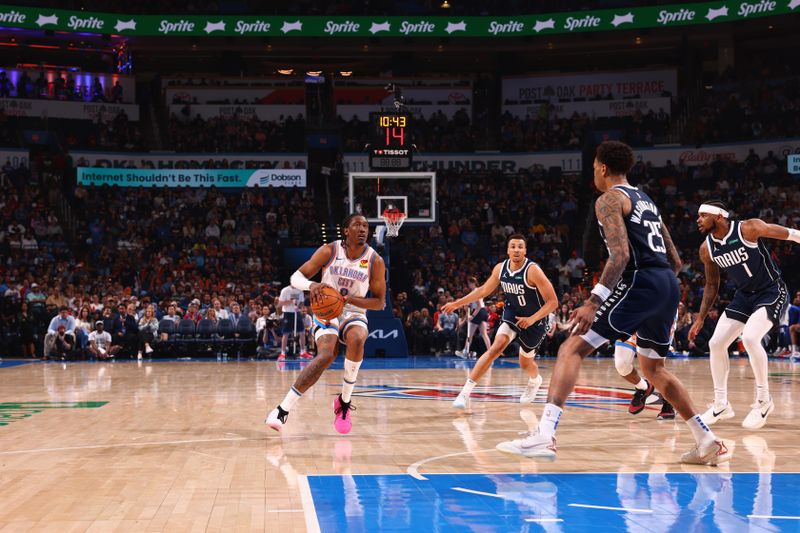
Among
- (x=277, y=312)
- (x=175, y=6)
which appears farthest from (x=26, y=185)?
(x=277, y=312)

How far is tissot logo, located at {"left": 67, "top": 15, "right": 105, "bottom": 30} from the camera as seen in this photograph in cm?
3225

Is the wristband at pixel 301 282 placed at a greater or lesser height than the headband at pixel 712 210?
lesser

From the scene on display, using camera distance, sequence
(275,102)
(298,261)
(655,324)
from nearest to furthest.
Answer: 1. (655,324)
2. (298,261)
3. (275,102)

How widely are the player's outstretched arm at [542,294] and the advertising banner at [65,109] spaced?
1070 inches

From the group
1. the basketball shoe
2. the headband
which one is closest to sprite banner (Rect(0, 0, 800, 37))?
the headband

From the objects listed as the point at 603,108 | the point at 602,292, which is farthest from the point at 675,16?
the point at 602,292

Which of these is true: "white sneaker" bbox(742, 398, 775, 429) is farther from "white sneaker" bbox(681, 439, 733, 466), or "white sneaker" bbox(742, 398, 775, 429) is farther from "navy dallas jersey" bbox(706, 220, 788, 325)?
"white sneaker" bbox(681, 439, 733, 466)

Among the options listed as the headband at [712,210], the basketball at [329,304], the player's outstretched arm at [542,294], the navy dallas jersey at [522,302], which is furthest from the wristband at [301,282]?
the headband at [712,210]

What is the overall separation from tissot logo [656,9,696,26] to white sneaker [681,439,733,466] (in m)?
27.7

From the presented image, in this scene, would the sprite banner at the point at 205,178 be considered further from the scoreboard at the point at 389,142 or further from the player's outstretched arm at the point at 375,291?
the player's outstretched arm at the point at 375,291

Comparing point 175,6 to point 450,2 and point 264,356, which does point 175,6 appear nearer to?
point 450,2

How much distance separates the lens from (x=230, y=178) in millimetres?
32219

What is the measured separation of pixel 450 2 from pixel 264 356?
65.0ft

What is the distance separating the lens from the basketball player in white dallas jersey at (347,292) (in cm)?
855
